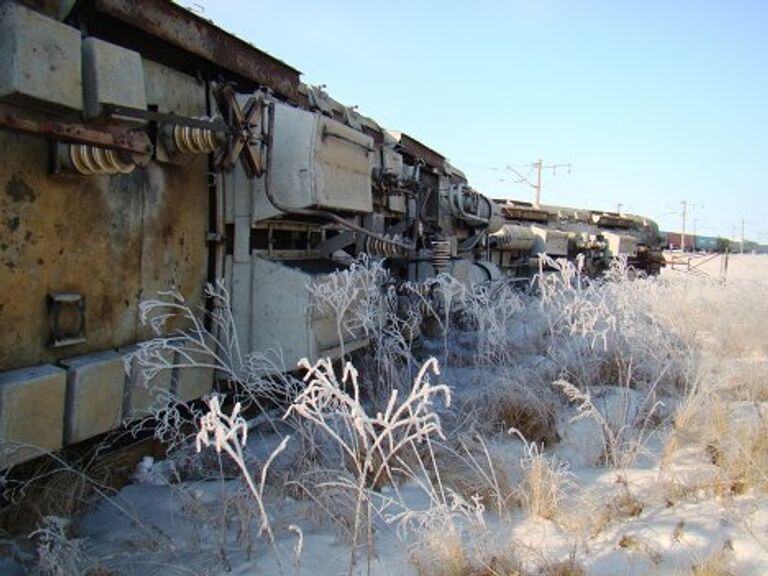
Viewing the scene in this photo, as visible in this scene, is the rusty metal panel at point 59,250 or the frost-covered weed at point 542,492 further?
the frost-covered weed at point 542,492

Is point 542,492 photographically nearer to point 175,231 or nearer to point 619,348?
point 175,231

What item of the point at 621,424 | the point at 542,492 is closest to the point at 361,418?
the point at 542,492

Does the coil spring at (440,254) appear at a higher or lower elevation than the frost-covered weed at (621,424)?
higher

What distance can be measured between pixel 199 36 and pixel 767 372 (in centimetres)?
508

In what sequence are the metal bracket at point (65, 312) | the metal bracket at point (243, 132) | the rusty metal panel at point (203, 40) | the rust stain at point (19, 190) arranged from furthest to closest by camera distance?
1. the metal bracket at point (243, 132)
2. the rusty metal panel at point (203, 40)
3. the metal bracket at point (65, 312)
4. the rust stain at point (19, 190)

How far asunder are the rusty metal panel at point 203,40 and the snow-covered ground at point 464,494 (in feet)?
6.64

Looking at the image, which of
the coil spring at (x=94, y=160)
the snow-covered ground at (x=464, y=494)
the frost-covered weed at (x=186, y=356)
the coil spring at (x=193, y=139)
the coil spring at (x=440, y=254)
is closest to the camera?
the snow-covered ground at (x=464, y=494)

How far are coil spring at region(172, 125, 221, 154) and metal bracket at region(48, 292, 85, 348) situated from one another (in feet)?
3.26

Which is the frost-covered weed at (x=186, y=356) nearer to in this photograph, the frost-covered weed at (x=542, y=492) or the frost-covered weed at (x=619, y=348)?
the frost-covered weed at (x=542, y=492)

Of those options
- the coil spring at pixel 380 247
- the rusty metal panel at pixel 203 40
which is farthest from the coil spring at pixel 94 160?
the coil spring at pixel 380 247

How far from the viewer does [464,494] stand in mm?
3484

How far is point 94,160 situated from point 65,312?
733mm

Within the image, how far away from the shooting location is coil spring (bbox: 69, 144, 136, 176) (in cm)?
291

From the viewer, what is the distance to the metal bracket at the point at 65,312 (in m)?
3.05
